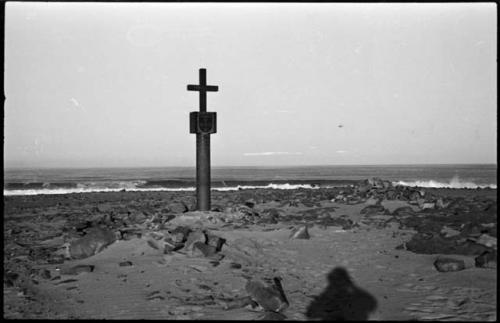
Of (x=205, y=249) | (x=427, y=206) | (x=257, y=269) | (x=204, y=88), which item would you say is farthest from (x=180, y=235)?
(x=427, y=206)

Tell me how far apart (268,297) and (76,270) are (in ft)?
10.6

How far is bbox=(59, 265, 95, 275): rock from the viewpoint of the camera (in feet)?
20.9

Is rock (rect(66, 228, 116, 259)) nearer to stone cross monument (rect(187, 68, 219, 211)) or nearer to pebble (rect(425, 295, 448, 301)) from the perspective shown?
stone cross monument (rect(187, 68, 219, 211))

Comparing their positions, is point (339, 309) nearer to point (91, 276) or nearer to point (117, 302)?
point (117, 302)

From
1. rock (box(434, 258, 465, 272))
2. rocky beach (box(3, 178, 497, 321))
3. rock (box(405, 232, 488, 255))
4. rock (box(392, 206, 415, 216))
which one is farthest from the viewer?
rock (box(392, 206, 415, 216))

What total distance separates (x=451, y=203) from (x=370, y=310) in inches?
366

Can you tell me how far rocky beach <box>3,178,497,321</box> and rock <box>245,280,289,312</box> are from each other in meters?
0.01

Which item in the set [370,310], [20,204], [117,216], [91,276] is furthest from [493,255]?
[20,204]

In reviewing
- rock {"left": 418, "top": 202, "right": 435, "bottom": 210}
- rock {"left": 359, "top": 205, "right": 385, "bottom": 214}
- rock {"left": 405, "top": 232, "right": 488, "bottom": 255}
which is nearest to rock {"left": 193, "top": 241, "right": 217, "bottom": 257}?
rock {"left": 405, "top": 232, "right": 488, "bottom": 255}

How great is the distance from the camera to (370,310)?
489 centimetres

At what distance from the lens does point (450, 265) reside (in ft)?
20.3

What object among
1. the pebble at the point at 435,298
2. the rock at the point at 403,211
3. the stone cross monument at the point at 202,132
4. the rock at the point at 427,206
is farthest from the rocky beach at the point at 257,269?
the rock at the point at 427,206

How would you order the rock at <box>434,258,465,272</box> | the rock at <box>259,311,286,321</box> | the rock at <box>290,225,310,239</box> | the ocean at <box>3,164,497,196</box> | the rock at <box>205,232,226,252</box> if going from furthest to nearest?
the ocean at <box>3,164,497,196</box> < the rock at <box>290,225,310,239</box> < the rock at <box>205,232,226,252</box> < the rock at <box>434,258,465,272</box> < the rock at <box>259,311,286,321</box>

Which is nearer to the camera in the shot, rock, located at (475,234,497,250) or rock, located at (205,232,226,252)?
rock, located at (475,234,497,250)
